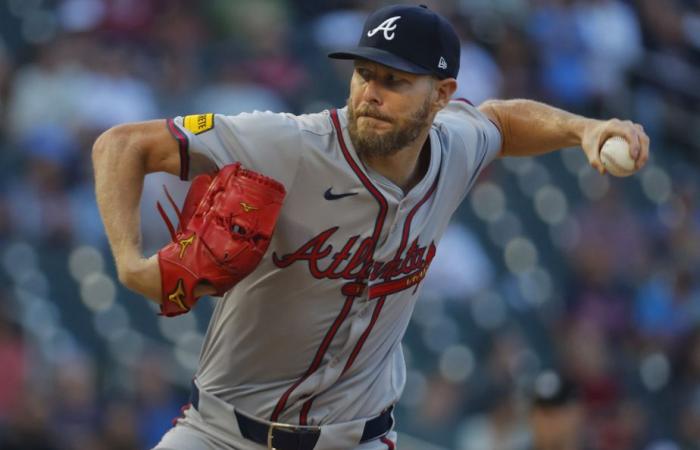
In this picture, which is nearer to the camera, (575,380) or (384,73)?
(384,73)

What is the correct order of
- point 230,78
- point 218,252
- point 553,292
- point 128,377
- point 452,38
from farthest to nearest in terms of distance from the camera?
point 553,292
point 230,78
point 128,377
point 452,38
point 218,252

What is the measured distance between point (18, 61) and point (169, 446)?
3.76 m

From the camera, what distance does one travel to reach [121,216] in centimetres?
297

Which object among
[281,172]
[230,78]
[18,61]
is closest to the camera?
[281,172]

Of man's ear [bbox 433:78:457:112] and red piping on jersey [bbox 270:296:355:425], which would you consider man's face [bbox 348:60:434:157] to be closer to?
man's ear [bbox 433:78:457:112]

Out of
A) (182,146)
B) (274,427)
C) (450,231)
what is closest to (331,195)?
(182,146)

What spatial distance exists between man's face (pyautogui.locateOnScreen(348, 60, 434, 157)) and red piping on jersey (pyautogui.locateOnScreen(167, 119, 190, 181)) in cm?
46

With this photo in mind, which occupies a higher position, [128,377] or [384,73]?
[384,73]

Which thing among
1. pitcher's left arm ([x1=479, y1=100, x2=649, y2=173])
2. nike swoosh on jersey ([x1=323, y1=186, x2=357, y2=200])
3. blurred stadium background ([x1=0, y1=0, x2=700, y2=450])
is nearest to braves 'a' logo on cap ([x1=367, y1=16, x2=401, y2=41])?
nike swoosh on jersey ([x1=323, y1=186, x2=357, y2=200])

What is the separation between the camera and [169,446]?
3309mm

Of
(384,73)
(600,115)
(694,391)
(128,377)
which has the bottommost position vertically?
(694,391)

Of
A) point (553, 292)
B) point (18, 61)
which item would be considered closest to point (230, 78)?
point (18, 61)

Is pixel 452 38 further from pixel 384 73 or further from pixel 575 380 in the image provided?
pixel 575 380

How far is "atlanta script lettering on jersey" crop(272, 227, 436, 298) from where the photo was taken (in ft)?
10.6
